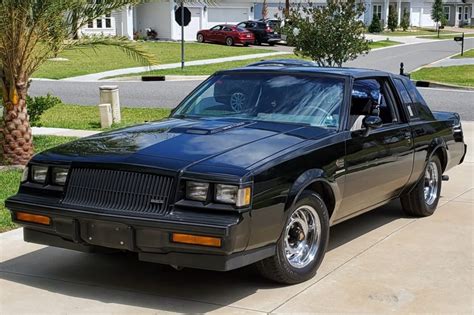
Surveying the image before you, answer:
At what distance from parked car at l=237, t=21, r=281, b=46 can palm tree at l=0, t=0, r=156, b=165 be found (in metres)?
35.2

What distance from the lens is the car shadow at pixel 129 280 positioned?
528 centimetres

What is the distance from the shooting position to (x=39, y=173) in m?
5.59

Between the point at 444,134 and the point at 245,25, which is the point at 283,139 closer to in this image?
the point at 444,134

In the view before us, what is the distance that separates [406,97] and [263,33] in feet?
126

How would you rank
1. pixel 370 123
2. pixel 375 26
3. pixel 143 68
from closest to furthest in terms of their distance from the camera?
1. pixel 370 123
2. pixel 143 68
3. pixel 375 26

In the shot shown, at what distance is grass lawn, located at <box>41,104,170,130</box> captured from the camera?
14.7 meters

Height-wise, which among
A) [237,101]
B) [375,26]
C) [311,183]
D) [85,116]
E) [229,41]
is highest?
[237,101]

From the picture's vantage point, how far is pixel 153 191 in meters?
5.07

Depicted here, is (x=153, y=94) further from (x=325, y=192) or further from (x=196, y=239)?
(x=196, y=239)

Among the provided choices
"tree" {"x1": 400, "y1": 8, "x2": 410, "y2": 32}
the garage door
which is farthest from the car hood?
"tree" {"x1": 400, "y1": 8, "x2": 410, "y2": 32}

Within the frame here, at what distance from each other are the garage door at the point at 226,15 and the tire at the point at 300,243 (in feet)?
154

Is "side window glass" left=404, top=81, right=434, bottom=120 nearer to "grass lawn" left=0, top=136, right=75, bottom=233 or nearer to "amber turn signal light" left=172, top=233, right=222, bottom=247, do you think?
"amber turn signal light" left=172, top=233, right=222, bottom=247

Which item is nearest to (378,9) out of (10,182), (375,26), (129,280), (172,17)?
(375,26)

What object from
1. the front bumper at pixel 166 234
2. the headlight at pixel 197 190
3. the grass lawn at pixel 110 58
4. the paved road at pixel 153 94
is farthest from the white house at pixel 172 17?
the headlight at pixel 197 190
